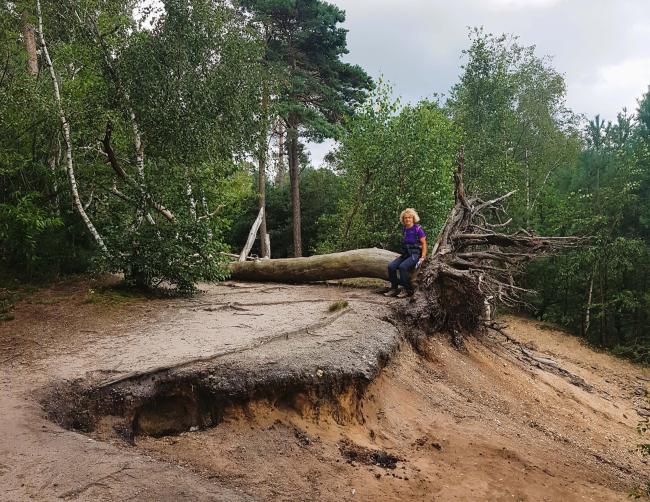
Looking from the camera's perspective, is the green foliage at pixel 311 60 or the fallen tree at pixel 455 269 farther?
the green foliage at pixel 311 60

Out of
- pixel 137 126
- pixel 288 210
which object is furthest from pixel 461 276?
pixel 288 210

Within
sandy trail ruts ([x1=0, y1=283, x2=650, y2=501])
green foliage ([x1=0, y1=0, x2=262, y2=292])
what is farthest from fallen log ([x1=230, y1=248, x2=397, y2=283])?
green foliage ([x1=0, y1=0, x2=262, y2=292])

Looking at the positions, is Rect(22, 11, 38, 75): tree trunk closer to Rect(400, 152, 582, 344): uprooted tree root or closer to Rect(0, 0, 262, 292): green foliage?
Rect(0, 0, 262, 292): green foliage

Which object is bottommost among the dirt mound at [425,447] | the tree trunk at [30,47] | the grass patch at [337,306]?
the dirt mound at [425,447]

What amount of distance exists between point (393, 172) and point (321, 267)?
223 inches

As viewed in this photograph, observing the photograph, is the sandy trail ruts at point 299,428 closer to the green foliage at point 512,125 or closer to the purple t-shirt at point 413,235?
the purple t-shirt at point 413,235

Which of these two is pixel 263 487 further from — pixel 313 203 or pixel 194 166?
pixel 313 203

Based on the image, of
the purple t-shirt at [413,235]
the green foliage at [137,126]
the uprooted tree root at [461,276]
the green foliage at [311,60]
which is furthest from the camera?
the green foliage at [311,60]

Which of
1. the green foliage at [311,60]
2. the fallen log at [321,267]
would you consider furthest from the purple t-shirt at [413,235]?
the green foliage at [311,60]

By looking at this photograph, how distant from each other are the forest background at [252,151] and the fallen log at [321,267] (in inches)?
56.1

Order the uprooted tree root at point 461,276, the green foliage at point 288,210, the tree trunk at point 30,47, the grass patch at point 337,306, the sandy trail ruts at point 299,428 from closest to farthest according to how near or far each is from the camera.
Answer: the sandy trail ruts at point 299,428 → the grass patch at point 337,306 → the uprooted tree root at point 461,276 → the tree trunk at point 30,47 → the green foliage at point 288,210

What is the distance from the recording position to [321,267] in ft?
38.1

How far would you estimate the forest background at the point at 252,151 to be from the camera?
9320 mm

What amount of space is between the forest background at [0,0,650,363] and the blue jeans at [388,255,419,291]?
11.1 ft
